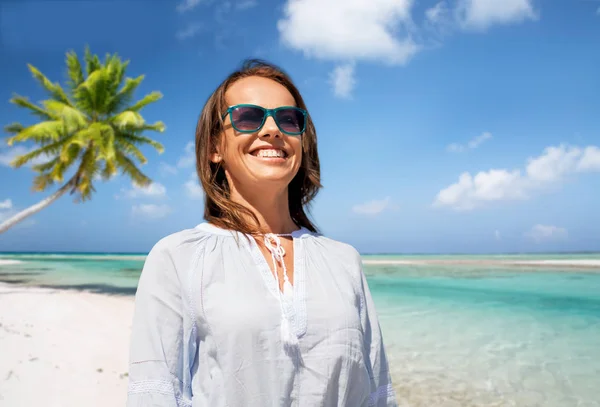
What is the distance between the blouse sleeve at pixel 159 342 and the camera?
3.81 feet

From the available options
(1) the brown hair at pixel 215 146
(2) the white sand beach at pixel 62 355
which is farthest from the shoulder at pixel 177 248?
(2) the white sand beach at pixel 62 355

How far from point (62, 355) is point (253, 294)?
5553mm

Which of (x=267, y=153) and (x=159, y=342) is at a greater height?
(x=267, y=153)

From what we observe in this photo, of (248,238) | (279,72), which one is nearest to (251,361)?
(248,238)

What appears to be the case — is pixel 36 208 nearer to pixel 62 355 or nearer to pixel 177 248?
pixel 62 355

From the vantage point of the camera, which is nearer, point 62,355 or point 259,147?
point 259,147

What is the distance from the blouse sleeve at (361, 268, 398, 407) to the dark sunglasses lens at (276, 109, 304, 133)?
1.93ft

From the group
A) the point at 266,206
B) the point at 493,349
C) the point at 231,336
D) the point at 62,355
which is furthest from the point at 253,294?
the point at 493,349

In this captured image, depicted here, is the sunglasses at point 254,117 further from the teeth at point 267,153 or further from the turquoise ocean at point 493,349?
the turquoise ocean at point 493,349

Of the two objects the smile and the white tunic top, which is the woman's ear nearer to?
the smile

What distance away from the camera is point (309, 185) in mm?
1817

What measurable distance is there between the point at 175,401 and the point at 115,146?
17418mm

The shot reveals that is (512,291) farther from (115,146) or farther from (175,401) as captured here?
(175,401)

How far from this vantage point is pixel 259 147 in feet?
4.95
